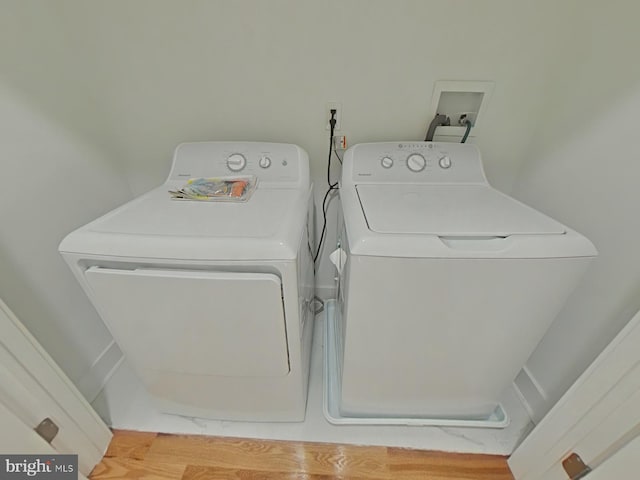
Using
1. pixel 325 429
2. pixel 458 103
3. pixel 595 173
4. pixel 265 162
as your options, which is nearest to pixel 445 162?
pixel 458 103

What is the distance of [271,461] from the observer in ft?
3.22

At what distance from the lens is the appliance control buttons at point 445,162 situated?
106cm

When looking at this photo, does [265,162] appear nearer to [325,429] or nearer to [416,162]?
[416,162]

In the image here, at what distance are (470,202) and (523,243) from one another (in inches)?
10.7

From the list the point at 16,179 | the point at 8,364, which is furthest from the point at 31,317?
the point at 16,179

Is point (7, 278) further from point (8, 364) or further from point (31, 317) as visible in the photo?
point (8, 364)

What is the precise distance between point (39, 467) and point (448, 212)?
1.41 metres

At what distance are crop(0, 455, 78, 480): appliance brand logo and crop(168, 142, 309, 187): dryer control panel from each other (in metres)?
0.97

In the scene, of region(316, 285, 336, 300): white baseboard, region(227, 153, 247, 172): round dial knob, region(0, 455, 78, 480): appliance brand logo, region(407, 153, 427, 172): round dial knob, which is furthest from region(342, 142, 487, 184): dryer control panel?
region(0, 455, 78, 480): appliance brand logo

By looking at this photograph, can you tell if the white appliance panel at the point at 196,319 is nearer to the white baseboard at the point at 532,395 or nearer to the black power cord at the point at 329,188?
the black power cord at the point at 329,188

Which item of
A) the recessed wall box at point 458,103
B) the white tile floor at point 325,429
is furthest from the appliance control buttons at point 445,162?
the white tile floor at point 325,429

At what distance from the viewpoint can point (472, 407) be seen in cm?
102

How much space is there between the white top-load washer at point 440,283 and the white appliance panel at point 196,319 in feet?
0.76

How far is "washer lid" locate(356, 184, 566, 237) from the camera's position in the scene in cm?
69
